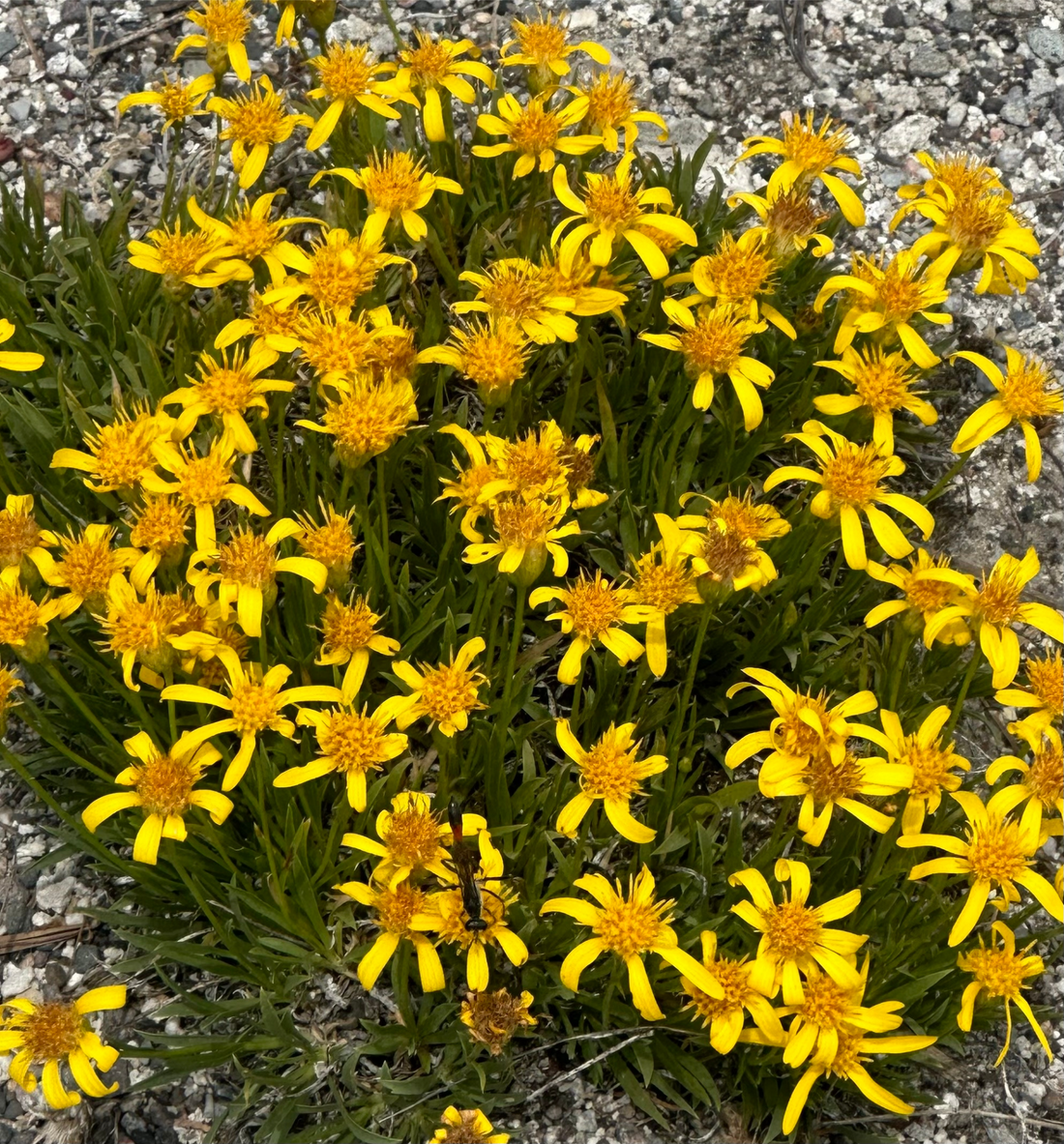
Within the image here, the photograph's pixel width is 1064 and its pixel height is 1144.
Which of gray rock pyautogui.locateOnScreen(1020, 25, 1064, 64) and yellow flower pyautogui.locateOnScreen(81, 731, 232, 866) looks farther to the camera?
gray rock pyautogui.locateOnScreen(1020, 25, 1064, 64)

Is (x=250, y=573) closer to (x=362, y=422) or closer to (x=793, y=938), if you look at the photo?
(x=362, y=422)

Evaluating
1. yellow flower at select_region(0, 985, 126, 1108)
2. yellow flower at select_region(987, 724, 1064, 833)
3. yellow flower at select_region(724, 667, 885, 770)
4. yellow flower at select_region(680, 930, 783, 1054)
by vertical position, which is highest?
yellow flower at select_region(724, 667, 885, 770)

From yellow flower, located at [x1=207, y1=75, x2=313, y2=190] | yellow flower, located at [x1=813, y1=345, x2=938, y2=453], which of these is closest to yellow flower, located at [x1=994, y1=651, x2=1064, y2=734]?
yellow flower, located at [x1=813, y1=345, x2=938, y2=453]

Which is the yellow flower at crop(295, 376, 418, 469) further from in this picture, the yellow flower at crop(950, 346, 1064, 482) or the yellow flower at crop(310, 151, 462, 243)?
the yellow flower at crop(950, 346, 1064, 482)

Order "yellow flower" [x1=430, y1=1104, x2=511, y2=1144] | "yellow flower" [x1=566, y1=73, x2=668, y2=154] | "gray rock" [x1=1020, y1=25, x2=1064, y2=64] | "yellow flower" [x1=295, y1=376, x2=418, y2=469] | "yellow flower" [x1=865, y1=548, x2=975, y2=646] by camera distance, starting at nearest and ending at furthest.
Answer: "yellow flower" [x1=430, y1=1104, x2=511, y2=1144], "yellow flower" [x1=295, y1=376, x2=418, y2=469], "yellow flower" [x1=865, y1=548, x2=975, y2=646], "yellow flower" [x1=566, y1=73, x2=668, y2=154], "gray rock" [x1=1020, y1=25, x2=1064, y2=64]

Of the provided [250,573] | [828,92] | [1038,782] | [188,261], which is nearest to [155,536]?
[250,573]

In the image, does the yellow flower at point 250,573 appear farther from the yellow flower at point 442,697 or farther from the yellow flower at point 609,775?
the yellow flower at point 609,775
